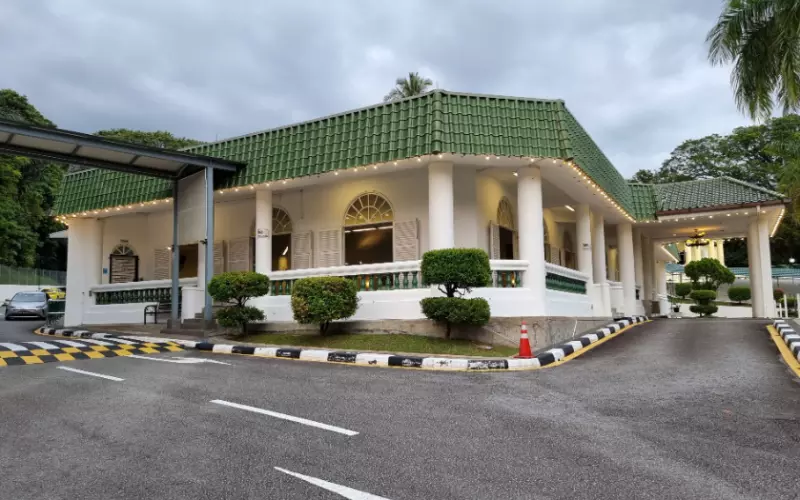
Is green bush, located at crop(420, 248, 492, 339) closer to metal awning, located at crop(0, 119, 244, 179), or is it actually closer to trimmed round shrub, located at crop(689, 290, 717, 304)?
metal awning, located at crop(0, 119, 244, 179)

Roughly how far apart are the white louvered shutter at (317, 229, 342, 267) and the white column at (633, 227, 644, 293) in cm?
1395

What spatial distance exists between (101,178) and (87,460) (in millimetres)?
15759

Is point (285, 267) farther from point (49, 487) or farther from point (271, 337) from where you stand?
point (49, 487)

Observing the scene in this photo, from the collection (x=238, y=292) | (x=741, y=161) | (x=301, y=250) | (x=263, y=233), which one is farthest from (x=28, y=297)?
(x=741, y=161)

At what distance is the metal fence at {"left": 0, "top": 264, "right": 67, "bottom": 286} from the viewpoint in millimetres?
36750

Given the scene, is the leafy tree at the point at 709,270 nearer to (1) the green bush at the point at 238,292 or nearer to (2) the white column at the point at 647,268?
(2) the white column at the point at 647,268

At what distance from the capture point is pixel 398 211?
15.1m

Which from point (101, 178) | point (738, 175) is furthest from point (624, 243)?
point (738, 175)

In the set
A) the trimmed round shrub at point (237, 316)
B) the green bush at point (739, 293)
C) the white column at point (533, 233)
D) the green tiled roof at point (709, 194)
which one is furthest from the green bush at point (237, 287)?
the green bush at point (739, 293)

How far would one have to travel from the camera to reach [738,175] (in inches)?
1863

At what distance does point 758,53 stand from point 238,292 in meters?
14.0

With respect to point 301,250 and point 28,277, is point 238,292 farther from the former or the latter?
point 28,277

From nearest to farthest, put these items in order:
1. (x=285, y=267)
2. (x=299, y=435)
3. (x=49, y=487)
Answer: (x=49, y=487) < (x=299, y=435) < (x=285, y=267)

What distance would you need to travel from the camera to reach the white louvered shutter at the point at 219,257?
1784 centimetres
